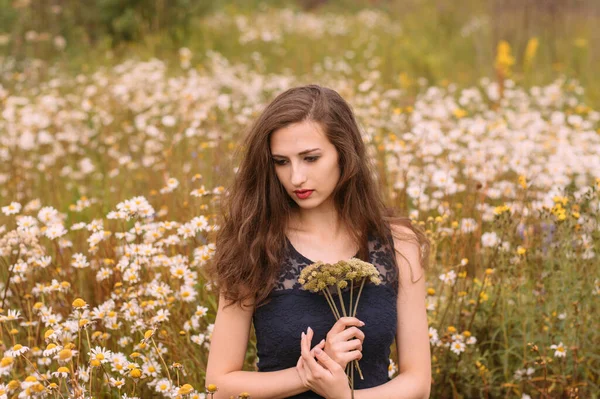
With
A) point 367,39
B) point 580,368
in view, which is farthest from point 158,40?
point 580,368

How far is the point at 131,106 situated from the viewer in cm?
537

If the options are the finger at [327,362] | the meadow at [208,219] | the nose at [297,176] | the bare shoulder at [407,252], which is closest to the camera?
the finger at [327,362]

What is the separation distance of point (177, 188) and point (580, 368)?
1.84 meters

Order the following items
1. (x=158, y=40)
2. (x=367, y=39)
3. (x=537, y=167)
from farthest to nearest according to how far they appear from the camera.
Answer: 1. (x=367, y=39)
2. (x=158, y=40)
3. (x=537, y=167)

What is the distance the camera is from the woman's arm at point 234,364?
189 centimetres

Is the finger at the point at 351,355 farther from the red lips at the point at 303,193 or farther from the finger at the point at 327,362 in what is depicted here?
the red lips at the point at 303,193

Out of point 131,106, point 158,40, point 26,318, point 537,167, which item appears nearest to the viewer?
point 26,318

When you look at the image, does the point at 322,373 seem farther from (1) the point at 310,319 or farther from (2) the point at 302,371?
(1) the point at 310,319

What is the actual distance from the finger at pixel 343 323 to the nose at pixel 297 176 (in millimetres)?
363

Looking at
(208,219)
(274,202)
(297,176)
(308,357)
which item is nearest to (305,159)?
(297,176)

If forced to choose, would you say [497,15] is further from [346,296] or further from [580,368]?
[346,296]

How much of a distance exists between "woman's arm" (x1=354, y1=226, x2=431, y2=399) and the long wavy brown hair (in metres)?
0.05

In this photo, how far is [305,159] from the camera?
6.30ft

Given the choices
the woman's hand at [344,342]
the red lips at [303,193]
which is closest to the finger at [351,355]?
the woman's hand at [344,342]
